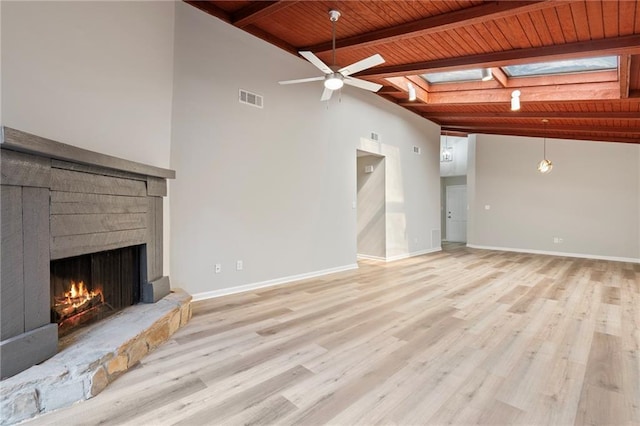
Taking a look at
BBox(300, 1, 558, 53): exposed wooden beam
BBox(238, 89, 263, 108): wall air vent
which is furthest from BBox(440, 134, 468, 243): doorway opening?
BBox(238, 89, 263, 108): wall air vent

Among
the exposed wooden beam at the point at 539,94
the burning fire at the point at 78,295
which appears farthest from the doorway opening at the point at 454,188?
the burning fire at the point at 78,295

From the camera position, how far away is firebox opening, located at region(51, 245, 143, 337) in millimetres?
2453

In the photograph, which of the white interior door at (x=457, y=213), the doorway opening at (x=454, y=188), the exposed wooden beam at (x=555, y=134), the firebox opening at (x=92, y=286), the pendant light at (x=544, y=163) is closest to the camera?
the firebox opening at (x=92, y=286)

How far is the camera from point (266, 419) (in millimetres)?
1770

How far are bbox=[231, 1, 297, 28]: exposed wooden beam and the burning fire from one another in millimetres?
3341

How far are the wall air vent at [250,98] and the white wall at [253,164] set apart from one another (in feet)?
0.24

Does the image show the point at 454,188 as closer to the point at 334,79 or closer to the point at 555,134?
the point at 555,134

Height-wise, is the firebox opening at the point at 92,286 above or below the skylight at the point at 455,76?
below

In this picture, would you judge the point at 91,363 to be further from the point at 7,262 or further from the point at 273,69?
the point at 273,69

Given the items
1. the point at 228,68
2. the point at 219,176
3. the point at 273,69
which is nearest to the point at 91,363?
the point at 219,176

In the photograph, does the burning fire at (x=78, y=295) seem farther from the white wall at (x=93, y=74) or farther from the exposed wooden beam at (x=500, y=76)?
the exposed wooden beam at (x=500, y=76)

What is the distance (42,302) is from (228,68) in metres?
3.30

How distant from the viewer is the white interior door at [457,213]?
37.5 ft

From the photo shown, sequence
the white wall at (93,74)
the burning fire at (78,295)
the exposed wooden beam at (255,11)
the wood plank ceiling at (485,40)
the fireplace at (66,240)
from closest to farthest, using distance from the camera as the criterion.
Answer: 1. the fireplace at (66,240)
2. the white wall at (93,74)
3. the burning fire at (78,295)
4. the wood plank ceiling at (485,40)
5. the exposed wooden beam at (255,11)
